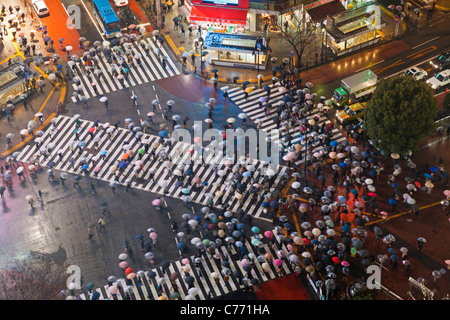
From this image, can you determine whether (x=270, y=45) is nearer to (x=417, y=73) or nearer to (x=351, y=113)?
(x=351, y=113)

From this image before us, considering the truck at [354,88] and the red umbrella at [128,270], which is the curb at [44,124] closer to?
the red umbrella at [128,270]

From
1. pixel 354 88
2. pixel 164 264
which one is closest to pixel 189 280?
pixel 164 264

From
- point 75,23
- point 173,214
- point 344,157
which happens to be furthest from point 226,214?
point 75,23

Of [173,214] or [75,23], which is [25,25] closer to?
[75,23]

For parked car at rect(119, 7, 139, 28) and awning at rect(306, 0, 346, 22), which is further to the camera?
parked car at rect(119, 7, 139, 28)

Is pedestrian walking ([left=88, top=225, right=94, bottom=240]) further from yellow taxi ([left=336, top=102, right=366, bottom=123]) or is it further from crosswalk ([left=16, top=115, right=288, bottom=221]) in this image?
yellow taxi ([left=336, top=102, right=366, bottom=123])

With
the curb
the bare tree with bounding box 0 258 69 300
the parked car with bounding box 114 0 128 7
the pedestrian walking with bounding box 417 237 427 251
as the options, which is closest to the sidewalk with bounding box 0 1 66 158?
the curb
